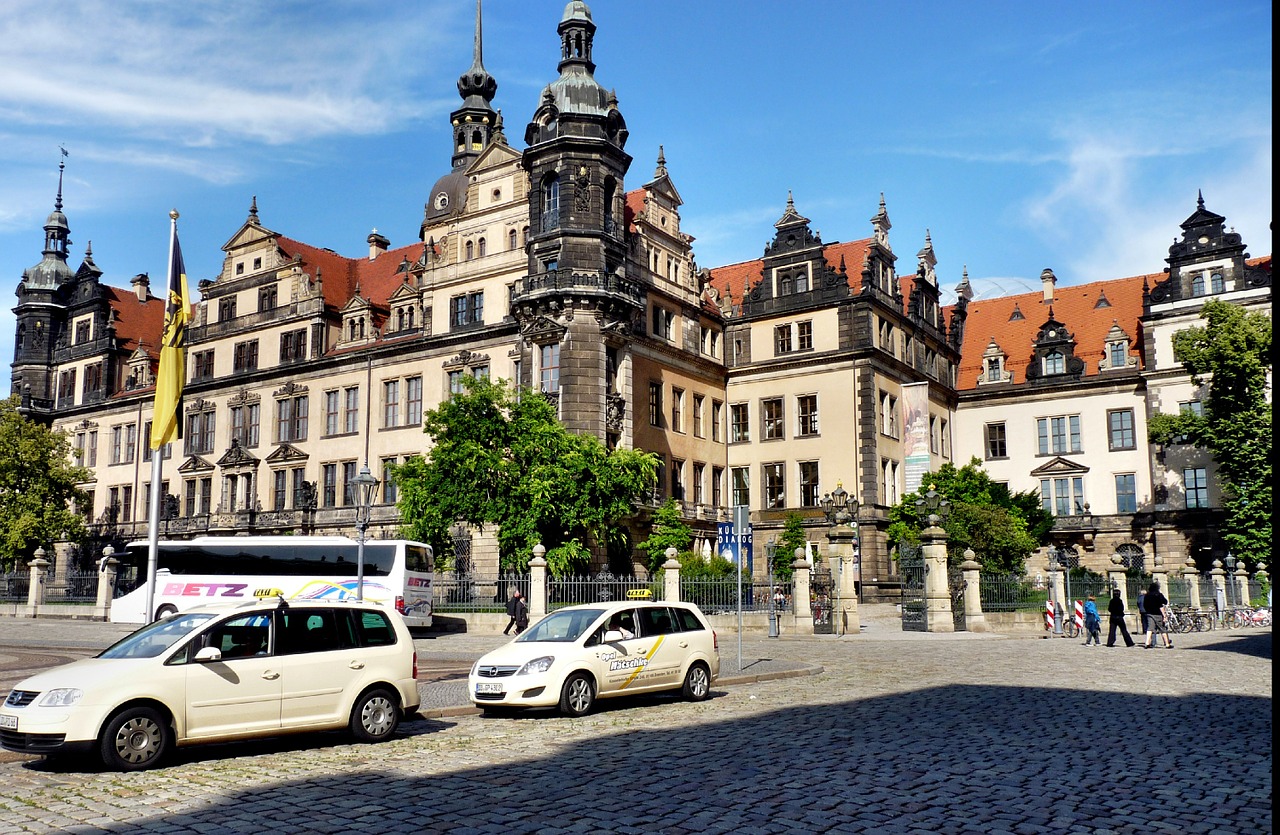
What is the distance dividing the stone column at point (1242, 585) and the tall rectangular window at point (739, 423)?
23487 millimetres

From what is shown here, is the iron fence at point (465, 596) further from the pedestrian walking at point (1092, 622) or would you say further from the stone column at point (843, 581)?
the pedestrian walking at point (1092, 622)

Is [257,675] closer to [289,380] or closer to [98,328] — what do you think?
[289,380]

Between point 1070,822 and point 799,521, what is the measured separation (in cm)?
4565

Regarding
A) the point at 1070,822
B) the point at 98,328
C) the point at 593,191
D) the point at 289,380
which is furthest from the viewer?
the point at 98,328

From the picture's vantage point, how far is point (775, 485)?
187 feet

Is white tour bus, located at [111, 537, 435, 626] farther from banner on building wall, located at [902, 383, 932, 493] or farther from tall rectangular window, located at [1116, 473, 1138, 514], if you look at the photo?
tall rectangular window, located at [1116, 473, 1138, 514]

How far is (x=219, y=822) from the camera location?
27.8 ft

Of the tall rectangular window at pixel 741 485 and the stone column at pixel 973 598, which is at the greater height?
the tall rectangular window at pixel 741 485

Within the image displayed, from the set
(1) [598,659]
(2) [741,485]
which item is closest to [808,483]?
(2) [741,485]

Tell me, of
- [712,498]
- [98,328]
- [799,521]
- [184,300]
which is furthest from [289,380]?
[184,300]

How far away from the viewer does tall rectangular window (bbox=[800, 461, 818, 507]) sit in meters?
55.5

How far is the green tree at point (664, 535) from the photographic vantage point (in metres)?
47.2

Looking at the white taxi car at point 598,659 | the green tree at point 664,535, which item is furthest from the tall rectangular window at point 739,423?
the white taxi car at point 598,659

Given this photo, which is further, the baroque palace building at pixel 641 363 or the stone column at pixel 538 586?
the baroque palace building at pixel 641 363
